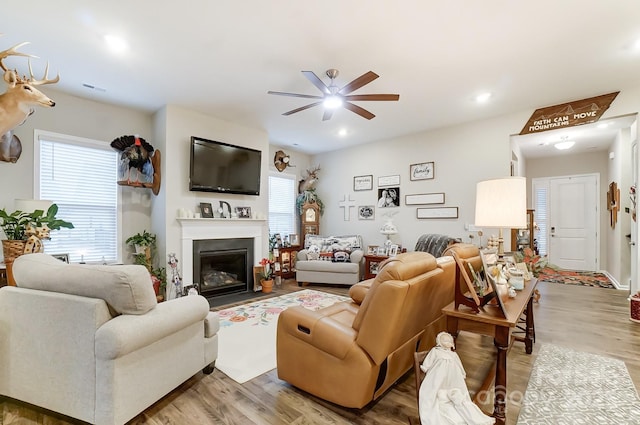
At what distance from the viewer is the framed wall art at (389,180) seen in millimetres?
5742

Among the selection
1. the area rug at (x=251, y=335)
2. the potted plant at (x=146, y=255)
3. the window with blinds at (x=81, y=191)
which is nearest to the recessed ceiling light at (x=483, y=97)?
the area rug at (x=251, y=335)

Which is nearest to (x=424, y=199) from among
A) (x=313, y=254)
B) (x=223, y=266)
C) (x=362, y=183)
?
(x=362, y=183)

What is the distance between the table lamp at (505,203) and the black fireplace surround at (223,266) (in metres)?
3.83

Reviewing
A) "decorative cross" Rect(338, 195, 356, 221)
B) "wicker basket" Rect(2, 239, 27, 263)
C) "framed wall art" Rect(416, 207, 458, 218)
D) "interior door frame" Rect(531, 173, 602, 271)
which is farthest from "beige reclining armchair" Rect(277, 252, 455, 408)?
"interior door frame" Rect(531, 173, 602, 271)

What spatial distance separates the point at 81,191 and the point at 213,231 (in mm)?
1772

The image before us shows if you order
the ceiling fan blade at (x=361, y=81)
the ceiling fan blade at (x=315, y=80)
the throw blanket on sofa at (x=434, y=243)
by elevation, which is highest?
the ceiling fan blade at (x=315, y=80)

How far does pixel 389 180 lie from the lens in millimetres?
5848

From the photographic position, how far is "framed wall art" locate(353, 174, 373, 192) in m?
6.14

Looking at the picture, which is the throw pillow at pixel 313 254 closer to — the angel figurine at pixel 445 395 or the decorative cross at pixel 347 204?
the decorative cross at pixel 347 204

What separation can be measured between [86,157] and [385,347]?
450 cm

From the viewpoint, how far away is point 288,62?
308 cm

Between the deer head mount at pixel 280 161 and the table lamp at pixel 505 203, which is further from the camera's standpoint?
the deer head mount at pixel 280 161

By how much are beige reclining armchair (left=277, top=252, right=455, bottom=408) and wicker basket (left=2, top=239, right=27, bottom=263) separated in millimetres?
2641

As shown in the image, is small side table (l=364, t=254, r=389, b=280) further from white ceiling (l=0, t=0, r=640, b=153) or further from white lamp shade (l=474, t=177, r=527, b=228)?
white lamp shade (l=474, t=177, r=527, b=228)
